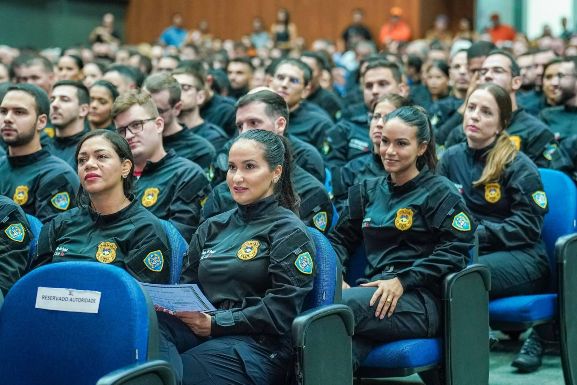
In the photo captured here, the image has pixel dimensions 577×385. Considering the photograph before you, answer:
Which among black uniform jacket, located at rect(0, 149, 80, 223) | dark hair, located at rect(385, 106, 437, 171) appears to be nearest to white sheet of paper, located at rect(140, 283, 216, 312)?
dark hair, located at rect(385, 106, 437, 171)

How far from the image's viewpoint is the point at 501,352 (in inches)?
185

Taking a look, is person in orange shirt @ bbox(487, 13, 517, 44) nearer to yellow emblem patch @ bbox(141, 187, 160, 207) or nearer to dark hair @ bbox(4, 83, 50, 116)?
dark hair @ bbox(4, 83, 50, 116)

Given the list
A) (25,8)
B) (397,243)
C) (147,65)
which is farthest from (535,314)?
(25,8)

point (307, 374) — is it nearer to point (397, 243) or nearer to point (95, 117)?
point (397, 243)

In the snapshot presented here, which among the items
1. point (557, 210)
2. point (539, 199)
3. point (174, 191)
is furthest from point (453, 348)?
point (174, 191)

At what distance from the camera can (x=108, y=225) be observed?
130 inches

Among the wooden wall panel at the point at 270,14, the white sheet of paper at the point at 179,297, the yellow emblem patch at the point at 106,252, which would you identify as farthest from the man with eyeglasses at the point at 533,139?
the wooden wall panel at the point at 270,14

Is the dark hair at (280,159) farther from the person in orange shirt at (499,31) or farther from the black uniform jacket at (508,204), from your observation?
the person in orange shirt at (499,31)

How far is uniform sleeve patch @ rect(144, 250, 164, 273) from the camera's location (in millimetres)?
3182

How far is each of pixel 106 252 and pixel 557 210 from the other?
194 centimetres

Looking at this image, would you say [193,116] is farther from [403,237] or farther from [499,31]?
[499,31]

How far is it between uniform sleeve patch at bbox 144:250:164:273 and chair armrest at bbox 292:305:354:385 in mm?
597

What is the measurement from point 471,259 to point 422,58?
20.6ft

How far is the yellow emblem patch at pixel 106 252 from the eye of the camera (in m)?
3.22
